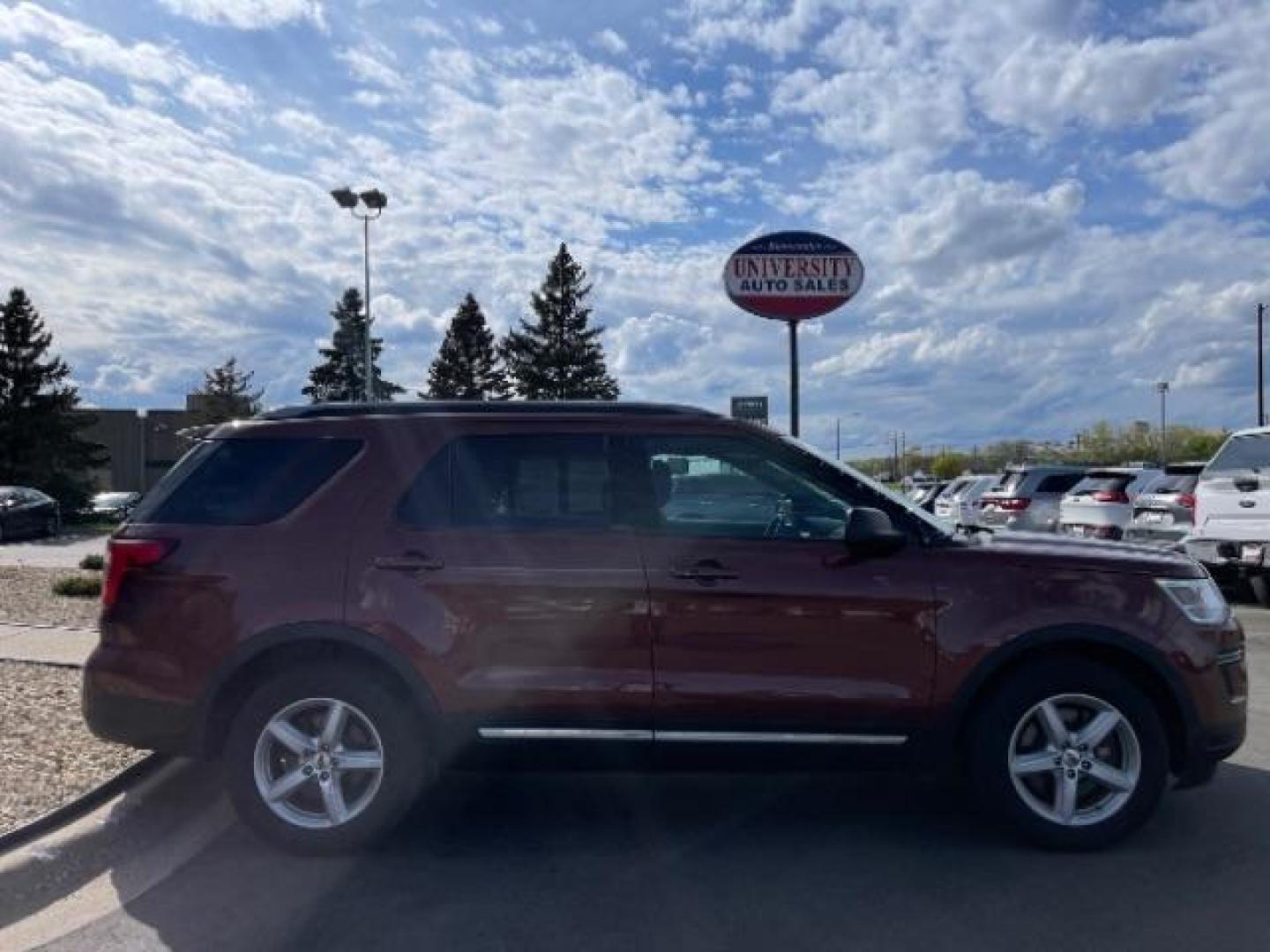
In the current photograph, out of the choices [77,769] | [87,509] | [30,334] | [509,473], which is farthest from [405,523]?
[30,334]

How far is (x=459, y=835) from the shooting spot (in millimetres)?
5020

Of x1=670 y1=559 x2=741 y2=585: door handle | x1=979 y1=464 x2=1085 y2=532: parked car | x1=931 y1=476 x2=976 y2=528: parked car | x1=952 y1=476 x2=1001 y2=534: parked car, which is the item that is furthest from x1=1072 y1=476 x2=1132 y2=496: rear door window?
x1=670 y1=559 x2=741 y2=585: door handle

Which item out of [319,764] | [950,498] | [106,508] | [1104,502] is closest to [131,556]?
[319,764]

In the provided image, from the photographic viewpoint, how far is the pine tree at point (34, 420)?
41.2m

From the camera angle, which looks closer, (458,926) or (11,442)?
(458,926)

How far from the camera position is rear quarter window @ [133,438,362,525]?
15.9 ft

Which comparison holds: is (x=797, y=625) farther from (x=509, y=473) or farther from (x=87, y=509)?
(x=87, y=509)

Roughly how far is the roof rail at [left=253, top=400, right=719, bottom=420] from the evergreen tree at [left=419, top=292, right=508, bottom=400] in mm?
59294

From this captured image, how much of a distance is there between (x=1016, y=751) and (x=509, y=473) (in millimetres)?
2486

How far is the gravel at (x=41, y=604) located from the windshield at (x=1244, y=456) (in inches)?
455

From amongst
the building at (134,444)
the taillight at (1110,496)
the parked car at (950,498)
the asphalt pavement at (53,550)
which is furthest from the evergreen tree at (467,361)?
the taillight at (1110,496)

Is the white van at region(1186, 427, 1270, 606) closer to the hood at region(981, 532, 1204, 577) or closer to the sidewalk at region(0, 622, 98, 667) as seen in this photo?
the hood at region(981, 532, 1204, 577)

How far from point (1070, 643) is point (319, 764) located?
323cm

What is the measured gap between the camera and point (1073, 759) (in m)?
4.70
